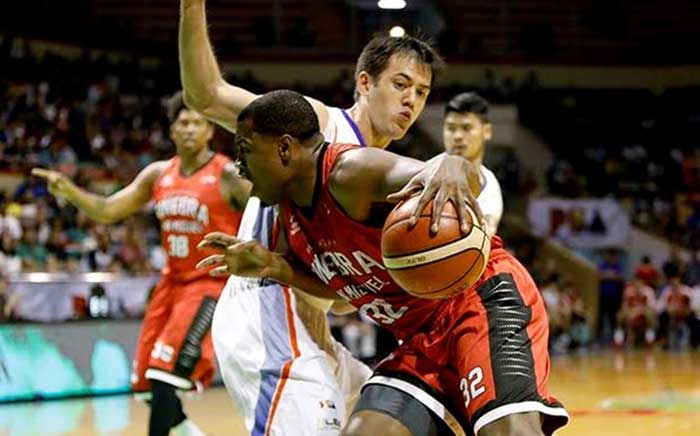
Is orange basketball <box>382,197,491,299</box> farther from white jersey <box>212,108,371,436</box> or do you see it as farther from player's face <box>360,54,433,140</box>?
player's face <box>360,54,433,140</box>

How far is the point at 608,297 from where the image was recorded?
18.3m

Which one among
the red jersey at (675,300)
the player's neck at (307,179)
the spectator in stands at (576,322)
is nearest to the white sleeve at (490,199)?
the player's neck at (307,179)

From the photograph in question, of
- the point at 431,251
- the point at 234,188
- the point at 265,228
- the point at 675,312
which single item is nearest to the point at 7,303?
the point at 234,188

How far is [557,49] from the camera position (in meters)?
25.5

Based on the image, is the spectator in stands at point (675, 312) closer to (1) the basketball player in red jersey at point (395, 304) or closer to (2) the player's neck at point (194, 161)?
(2) the player's neck at point (194, 161)

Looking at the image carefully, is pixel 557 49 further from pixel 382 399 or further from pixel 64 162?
pixel 382 399

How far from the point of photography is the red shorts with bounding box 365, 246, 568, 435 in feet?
11.9

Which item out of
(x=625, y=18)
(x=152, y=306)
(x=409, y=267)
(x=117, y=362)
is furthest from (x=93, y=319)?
(x=625, y=18)

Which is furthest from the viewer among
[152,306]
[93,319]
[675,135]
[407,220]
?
[675,135]

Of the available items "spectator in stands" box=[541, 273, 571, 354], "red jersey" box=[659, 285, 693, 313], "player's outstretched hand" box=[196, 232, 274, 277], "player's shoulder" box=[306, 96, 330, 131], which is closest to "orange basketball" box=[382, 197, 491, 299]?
"player's outstretched hand" box=[196, 232, 274, 277]

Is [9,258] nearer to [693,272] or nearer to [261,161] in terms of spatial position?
[261,161]

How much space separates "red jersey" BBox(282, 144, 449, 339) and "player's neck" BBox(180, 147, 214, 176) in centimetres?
276

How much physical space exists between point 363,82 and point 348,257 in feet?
3.33

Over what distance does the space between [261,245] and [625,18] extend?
23.6 m
